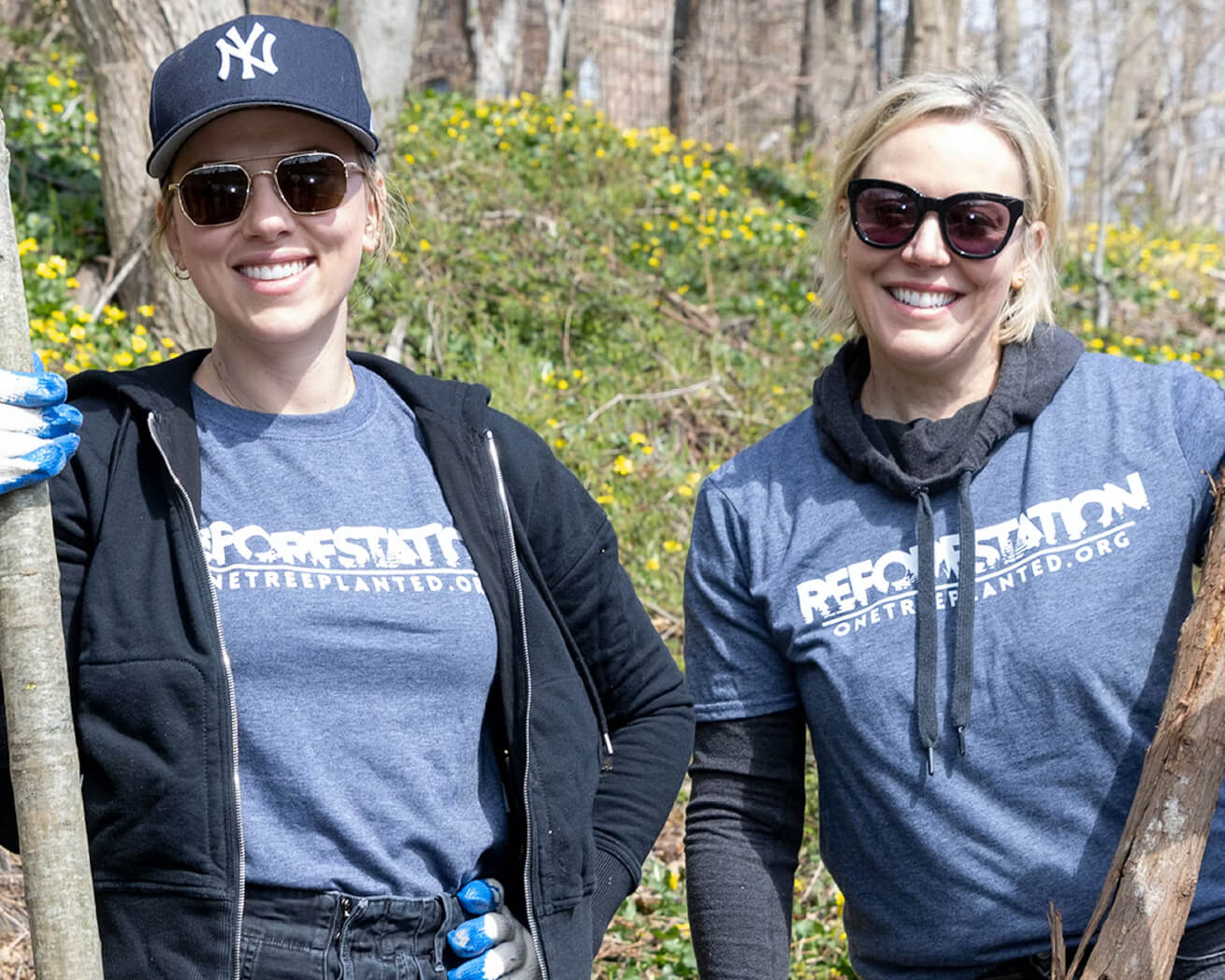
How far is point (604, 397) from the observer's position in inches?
239

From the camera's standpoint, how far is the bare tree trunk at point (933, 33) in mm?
8094

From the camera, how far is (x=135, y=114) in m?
5.65

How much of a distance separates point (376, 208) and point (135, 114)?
13.3 ft

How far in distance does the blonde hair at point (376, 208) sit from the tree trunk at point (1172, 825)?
4.22 feet

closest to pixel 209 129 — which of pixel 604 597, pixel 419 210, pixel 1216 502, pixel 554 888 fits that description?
pixel 604 597

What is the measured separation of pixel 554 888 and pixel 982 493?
864 millimetres

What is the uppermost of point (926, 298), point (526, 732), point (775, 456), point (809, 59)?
point (809, 59)

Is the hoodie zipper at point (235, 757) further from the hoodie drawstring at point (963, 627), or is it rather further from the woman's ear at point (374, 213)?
the hoodie drawstring at point (963, 627)

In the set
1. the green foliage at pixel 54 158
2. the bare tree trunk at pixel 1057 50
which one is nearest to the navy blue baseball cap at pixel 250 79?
the green foliage at pixel 54 158

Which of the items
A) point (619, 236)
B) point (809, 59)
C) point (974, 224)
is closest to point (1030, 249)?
point (974, 224)

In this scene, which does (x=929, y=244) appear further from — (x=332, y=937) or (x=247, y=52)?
(x=332, y=937)

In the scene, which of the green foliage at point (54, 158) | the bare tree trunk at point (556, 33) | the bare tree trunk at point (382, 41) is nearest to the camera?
the green foliage at point (54, 158)

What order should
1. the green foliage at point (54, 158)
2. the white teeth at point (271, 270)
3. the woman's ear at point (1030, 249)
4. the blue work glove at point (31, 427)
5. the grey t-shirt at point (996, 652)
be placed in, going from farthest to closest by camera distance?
1. the green foliage at point (54, 158)
2. the woman's ear at point (1030, 249)
3. the grey t-shirt at point (996, 652)
4. the white teeth at point (271, 270)
5. the blue work glove at point (31, 427)

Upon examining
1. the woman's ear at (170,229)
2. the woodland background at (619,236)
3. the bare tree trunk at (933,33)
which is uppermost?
the bare tree trunk at (933,33)
